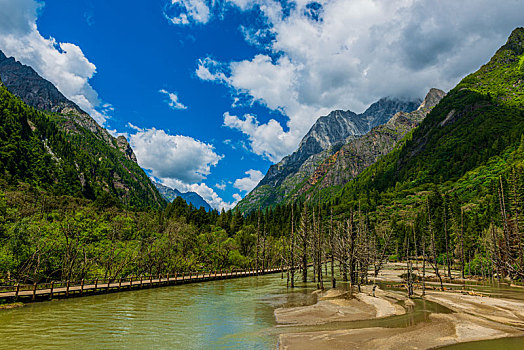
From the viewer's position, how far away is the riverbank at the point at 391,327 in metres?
19.0

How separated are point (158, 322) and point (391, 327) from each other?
1906 centimetres

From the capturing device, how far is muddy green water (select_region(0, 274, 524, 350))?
764 inches

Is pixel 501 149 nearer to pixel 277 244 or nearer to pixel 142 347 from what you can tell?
pixel 277 244

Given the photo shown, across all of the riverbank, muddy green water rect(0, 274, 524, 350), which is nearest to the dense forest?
the riverbank

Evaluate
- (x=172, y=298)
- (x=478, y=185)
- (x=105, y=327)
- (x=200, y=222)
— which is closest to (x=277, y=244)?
(x=200, y=222)

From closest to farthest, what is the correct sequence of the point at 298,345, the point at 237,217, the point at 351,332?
1. the point at 298,345
2. the point at 351,332
3. the point at 237,217

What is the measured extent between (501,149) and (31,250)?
18121 cm

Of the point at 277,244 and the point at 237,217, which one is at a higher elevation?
the point at 237,217

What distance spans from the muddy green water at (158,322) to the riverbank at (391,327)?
36.8 inches

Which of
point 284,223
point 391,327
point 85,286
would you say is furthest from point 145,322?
point 284,223

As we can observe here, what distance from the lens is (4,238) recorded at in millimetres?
36562

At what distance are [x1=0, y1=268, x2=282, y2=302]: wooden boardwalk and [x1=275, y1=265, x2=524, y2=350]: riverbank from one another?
25.3 m

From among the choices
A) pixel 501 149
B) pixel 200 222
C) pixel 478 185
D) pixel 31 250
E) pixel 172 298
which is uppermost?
pixel 501 149

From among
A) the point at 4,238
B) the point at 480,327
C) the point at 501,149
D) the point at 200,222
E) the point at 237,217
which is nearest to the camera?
the point at 480,327
